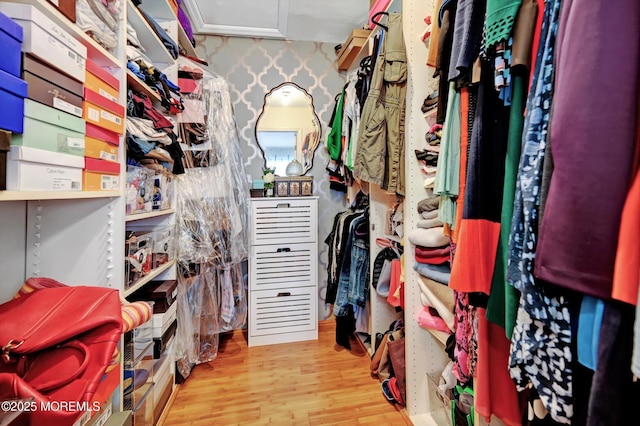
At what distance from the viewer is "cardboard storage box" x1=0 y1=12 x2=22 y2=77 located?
1.83 ft

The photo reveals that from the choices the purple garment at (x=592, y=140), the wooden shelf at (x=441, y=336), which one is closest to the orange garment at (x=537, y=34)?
the purple garment at (x=592, y=140)

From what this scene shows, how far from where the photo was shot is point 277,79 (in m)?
2.34

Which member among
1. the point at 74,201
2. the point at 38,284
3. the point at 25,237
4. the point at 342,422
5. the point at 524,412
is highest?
the point at 74,201

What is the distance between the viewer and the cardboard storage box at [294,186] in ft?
6.99

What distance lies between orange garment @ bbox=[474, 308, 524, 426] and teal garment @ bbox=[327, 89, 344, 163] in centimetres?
169

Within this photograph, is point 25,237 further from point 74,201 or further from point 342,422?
point 342,422

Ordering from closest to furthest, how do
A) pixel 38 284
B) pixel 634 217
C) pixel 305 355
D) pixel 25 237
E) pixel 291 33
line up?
pixel 634 217
pixel 38 284
pixel 25 237
pixel 305 355
pixel 291 33

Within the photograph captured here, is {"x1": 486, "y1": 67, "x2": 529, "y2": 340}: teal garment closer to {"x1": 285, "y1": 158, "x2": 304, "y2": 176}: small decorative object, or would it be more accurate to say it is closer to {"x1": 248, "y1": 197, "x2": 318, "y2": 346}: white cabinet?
{"x1": 248, "y1": 197, "x2": 318, "y2": 346}: white cabinet

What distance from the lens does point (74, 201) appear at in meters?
0.97

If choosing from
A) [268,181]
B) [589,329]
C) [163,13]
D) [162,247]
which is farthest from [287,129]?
[589,329]

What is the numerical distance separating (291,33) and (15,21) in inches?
78.2

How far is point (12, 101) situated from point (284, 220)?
5.12 ft

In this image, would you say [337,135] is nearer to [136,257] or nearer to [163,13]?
[163,13]

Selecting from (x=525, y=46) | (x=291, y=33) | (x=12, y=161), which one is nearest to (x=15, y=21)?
(x=12, y=161)
